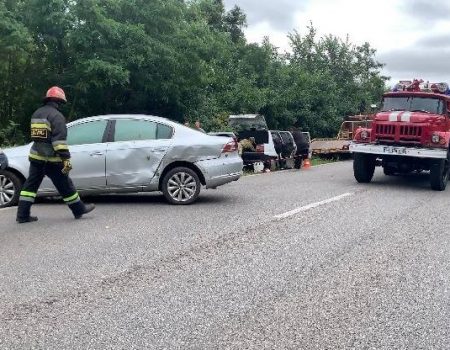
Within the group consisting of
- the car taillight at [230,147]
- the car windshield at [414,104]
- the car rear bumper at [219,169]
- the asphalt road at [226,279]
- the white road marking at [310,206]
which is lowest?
the asphalt road at [226,279]

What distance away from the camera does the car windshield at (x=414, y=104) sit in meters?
14.7

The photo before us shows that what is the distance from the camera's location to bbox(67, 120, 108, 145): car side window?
10.5 m

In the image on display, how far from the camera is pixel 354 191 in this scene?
13188 millimetres

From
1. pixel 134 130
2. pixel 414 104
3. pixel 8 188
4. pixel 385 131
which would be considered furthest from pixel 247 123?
pixel 8 188

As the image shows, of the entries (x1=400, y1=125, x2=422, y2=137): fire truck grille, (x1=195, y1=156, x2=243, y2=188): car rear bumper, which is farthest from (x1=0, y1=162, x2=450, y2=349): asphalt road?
(x1=400, y1=125, x2=422, y2=137): fire truck grille

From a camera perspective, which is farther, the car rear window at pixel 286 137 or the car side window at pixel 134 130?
the car rear window at pixel 286 137

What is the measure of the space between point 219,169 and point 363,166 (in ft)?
18.2

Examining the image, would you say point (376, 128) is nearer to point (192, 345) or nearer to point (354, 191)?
point (354, 191)

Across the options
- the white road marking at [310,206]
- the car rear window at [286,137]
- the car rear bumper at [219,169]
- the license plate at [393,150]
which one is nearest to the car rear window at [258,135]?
the car rear window at [286,137]

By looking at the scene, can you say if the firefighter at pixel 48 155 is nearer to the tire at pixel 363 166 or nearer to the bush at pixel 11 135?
the tire at pixel 363 166

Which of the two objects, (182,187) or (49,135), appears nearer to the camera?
(49,135)

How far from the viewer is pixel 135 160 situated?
34.2 feet

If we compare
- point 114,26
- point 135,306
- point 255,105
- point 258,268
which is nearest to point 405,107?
point 114,26

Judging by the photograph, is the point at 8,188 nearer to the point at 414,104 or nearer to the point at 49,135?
the point at 49,135
